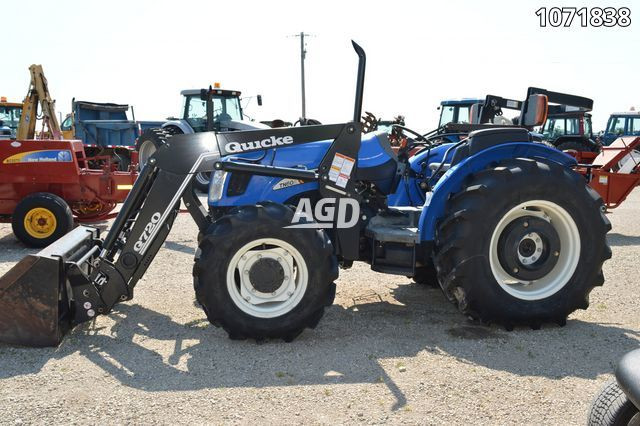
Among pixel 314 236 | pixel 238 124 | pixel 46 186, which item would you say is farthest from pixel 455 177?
pixel 238 124

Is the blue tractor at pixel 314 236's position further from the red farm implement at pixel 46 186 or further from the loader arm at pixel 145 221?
the red farm implement at pixel 46 186

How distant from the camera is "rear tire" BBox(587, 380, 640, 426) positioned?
2572 millimetres

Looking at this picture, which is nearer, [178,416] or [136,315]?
[178,416]

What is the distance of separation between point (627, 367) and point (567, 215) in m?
2.57

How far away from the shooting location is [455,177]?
4.84 meters

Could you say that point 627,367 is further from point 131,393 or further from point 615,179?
point 615,179

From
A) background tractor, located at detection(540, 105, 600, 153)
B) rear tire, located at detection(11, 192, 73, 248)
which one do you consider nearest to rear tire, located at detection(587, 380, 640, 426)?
rear tire, located at detection(11, 192, 73, 248)

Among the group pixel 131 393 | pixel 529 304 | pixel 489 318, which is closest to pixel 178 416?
pixel 131 393

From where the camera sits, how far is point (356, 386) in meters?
3.80

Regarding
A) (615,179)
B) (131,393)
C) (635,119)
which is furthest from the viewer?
(635,119)

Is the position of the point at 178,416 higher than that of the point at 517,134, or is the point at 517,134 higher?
the point at 517,134

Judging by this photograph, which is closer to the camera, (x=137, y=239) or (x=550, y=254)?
(x=137, y=239)

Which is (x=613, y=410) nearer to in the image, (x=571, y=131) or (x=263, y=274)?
(x=263, y=274)

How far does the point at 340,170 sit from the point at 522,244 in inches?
60.4
